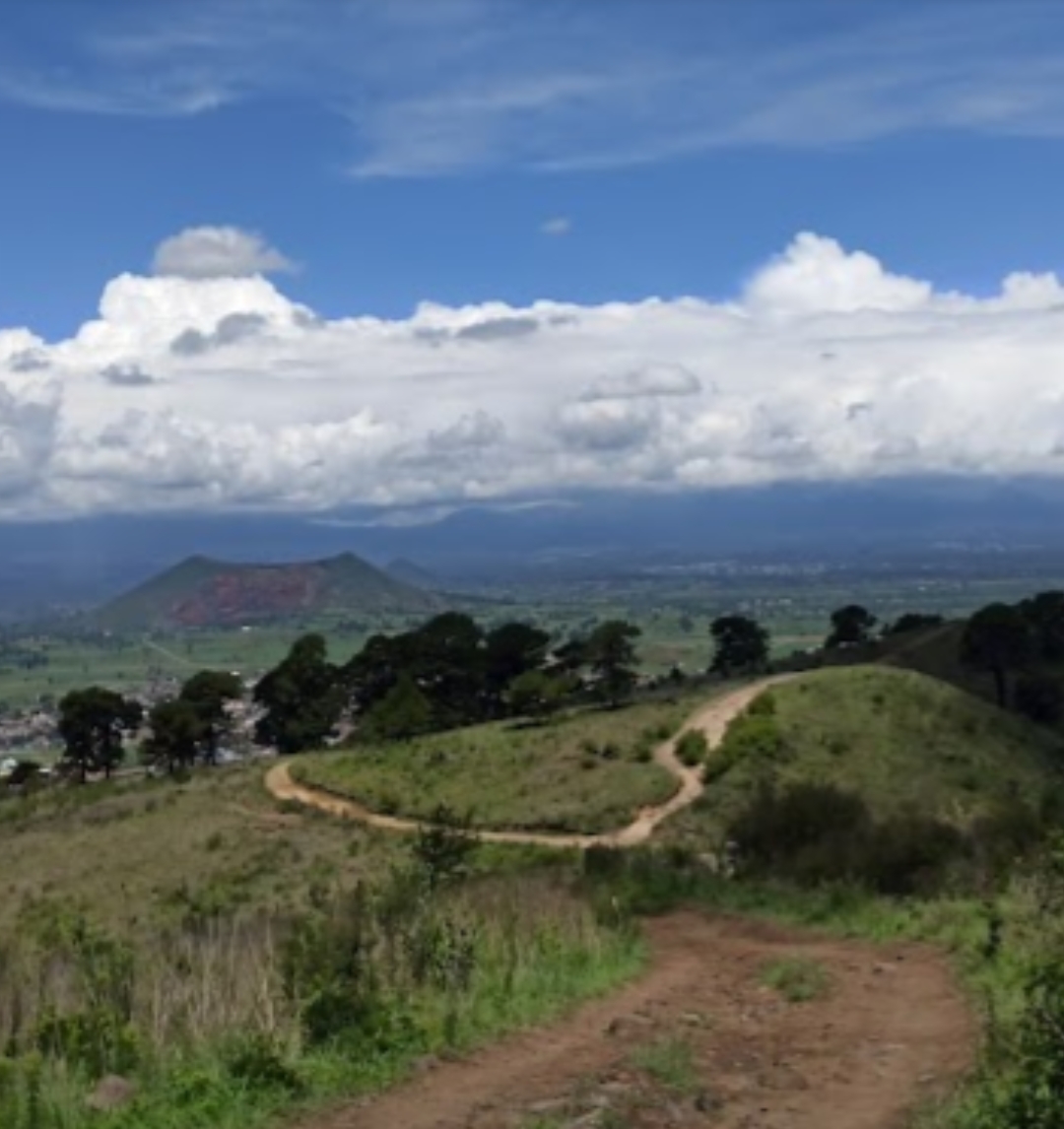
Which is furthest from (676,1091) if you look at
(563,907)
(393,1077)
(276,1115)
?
(563,907)

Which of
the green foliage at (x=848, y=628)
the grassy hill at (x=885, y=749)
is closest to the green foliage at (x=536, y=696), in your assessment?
the grassy hill at (x=885, y=749)

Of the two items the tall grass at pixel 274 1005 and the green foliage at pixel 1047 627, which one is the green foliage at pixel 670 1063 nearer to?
the tall grass at pixel 274 1005

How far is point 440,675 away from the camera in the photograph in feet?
271

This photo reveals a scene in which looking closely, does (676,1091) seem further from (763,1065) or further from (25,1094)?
(25,1094)

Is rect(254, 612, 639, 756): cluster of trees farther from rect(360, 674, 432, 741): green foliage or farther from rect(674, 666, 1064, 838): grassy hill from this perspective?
rect(674, 666, 1064, 838): grassy hill

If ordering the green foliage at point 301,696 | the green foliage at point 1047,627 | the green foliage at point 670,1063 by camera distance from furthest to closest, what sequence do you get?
1. the green foliage at point 301,696
2. the green foliage at point 1047,627
3. the green foliage at point 670,1063

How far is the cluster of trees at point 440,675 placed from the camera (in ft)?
246

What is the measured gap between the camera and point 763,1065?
40.7ft

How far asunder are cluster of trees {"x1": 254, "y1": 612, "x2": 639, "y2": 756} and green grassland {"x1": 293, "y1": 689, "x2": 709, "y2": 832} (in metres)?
8.65

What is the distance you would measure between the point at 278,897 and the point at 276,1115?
89.9 feet

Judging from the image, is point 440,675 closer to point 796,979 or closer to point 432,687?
point 432,687

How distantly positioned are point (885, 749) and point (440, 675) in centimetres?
3188

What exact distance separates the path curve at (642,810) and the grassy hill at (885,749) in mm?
1020

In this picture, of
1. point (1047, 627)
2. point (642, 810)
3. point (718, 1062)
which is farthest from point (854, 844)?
point (1047, 627)
